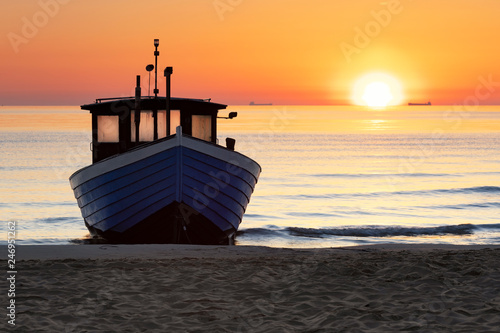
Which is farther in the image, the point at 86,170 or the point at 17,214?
the point at 17,214

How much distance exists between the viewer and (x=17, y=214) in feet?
78.1

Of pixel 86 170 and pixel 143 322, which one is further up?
pixel 86 170

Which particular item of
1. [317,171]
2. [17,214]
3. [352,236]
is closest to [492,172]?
[317,171]

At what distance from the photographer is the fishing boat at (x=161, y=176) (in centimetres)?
1368

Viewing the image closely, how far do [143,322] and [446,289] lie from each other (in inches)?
163

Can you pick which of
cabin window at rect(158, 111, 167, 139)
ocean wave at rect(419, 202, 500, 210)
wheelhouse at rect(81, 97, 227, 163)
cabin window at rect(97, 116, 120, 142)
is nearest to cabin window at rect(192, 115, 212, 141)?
wheelhouse at rect(81, 97, 227, 163)

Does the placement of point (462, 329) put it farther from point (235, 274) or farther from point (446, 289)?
point (235, 274)

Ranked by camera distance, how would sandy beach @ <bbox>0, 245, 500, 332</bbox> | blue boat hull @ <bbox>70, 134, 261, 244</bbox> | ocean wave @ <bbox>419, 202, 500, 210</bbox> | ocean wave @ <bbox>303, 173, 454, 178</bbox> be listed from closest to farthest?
A: 1. sandy beach @ <bbox>0, 245, 500, 332</bbox>
2. blue boat hull @ <bbox>70, 134, 261, 244</bbox>
3. ocean wave @ <bbox>419, 202, 500, 210</bbox>
4. ocean wave @ <bbox>303, 173, 454, 178</bbox>

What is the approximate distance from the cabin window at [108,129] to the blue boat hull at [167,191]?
49.2 inches

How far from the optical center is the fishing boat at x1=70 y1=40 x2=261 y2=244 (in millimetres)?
13680

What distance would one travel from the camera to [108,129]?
622 inches

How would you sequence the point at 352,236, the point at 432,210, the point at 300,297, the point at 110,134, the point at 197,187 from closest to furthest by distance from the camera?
the point at 300,297
the point at 197,187
the point at 110,134
the point at 352,236
the point at 432,210

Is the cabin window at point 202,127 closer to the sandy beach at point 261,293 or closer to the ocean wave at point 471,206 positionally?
the sandy beach at point 261,293

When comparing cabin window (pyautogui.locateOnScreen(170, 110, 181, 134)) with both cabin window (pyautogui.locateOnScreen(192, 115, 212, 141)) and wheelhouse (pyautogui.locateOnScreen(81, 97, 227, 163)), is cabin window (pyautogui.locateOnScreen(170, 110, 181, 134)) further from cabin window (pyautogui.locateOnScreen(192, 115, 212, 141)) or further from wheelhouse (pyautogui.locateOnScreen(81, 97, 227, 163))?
cabin window (pyautogui.locateOnScreen(192, 115, 212, 141))
